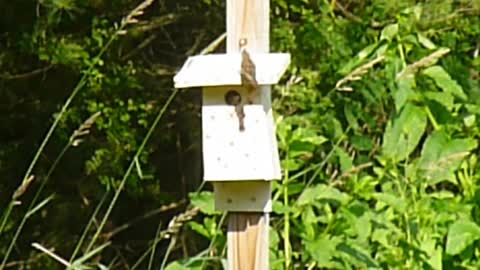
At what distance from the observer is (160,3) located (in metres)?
5.60

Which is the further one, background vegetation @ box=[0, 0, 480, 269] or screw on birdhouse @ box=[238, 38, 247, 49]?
background vegetation @ box=[0, 0, 480, 269]

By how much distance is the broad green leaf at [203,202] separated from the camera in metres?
2.64

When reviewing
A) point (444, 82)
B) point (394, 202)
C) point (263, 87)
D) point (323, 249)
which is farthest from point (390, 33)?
point (263, 87)

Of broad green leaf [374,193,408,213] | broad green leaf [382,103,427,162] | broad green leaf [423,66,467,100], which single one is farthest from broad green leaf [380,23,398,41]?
broad green leaf [374,193,408,213]

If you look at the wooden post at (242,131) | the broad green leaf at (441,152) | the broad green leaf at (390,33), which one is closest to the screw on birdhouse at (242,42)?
the wooden post at (242,131)

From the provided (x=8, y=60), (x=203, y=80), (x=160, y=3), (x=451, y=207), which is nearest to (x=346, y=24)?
(x=160, y=3)

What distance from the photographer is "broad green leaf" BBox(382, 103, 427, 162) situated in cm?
265

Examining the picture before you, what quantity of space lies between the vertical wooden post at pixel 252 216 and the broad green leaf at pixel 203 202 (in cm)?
52

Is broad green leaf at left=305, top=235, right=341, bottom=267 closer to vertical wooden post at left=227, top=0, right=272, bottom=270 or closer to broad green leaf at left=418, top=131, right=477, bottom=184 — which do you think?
broad green leaf at left=418, top=131, right=477, bottom=184

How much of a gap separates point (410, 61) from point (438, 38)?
148 centimetres

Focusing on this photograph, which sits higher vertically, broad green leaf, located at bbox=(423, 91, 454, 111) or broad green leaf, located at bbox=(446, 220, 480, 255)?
broad green leaf, located at bbox=(423, 91, 454, 111)

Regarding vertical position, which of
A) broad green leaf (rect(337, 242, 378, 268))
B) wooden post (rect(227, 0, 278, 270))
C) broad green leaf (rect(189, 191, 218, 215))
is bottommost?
broad green leaf (rect(337, 242, 378, 268))

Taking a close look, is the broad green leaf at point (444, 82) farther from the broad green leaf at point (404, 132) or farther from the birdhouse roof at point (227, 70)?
the birdhouse roof at point (227, 70)

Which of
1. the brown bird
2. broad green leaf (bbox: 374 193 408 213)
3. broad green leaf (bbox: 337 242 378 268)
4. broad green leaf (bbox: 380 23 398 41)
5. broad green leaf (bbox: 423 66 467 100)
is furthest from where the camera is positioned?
broad green leaf (bbox: 380 23 398 41)
